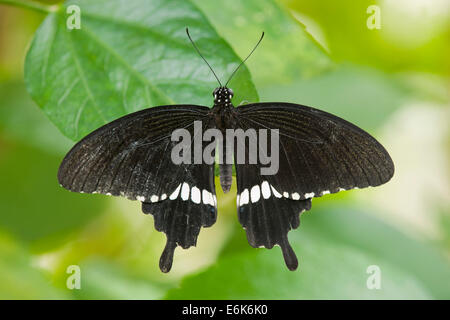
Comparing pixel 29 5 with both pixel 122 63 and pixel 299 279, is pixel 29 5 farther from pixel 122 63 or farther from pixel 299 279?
pixel 299 279

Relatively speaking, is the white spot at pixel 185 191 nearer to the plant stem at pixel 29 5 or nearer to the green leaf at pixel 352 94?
the plant stem at pixel 29 5

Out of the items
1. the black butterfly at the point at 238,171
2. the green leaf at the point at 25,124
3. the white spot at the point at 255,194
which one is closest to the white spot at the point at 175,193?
the black butterfly at the point at 238,171

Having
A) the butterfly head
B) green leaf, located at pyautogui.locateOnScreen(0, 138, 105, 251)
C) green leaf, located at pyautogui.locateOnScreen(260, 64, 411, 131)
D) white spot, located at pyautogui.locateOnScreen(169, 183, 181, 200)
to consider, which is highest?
green leaf, located at pyautogui.locateOnScreen(260, 64, 411, 131)

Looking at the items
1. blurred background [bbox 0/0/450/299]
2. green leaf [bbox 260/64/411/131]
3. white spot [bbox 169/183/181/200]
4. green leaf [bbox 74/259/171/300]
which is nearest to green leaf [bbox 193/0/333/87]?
blurred background [bbox 0/0/450/299]

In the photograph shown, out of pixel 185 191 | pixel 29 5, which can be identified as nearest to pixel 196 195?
A: pixel 185 191

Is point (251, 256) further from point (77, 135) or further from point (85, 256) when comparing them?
point (85, 256)

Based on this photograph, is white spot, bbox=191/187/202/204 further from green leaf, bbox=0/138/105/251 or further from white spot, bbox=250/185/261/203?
green leaf, bbox=0/138/105/251
